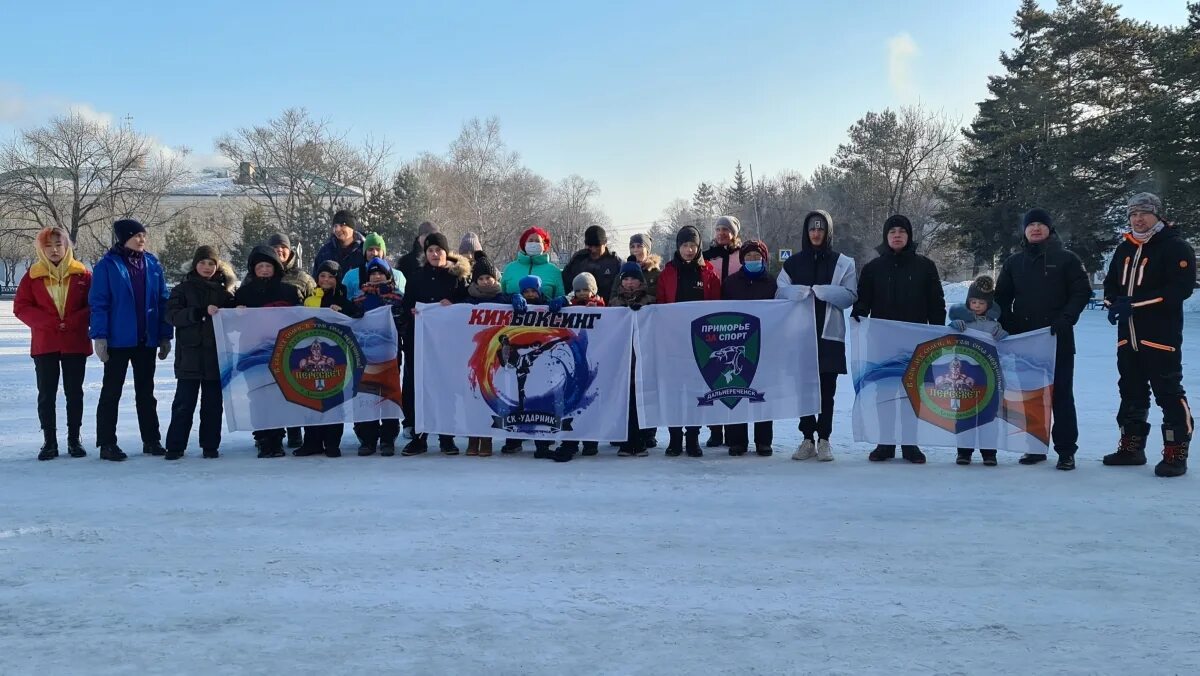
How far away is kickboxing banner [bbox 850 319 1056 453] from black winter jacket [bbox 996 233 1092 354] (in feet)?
0.46

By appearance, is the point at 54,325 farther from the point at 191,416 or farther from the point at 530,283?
the point at 530,283

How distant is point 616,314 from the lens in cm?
746

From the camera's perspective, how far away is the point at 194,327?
7.38m

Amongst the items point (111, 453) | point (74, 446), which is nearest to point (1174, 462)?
point (111, 453)

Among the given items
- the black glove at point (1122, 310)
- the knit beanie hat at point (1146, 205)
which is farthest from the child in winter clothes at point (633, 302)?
the knit beanie hat at point (1146, 205)

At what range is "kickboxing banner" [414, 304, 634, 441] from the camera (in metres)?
7.37

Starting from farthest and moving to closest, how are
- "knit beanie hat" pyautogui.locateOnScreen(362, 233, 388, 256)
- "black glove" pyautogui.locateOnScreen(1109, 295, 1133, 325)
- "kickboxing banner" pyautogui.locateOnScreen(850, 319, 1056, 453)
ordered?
"knit beanie hat" pyautogui.locateOnScreen(362, 233, 388, 256) → "kickboxing banner" pyautogui.locateOnScreen(850, 319, 1056, 453) → "black glove" pyautogui.locateOnScreen(1109, 295, 1133, 325)

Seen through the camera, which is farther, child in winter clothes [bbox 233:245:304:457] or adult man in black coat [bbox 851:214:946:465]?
child in winter clothes [bbox 233:245:304:457]

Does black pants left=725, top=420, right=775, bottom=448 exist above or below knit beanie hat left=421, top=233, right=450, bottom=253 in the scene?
below

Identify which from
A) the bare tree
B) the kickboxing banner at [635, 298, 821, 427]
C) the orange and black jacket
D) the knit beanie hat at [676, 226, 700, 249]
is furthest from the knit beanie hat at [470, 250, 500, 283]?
the bare tree

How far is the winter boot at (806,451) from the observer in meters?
7.10

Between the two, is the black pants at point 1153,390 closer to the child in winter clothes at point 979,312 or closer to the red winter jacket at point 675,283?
the child in winter clothes at point 979,312

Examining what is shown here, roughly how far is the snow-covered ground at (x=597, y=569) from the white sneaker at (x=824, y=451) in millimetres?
113

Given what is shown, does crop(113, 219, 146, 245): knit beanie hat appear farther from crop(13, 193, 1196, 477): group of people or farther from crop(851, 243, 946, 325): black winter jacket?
crop(851, 243, 946, 325): black winter jacket
